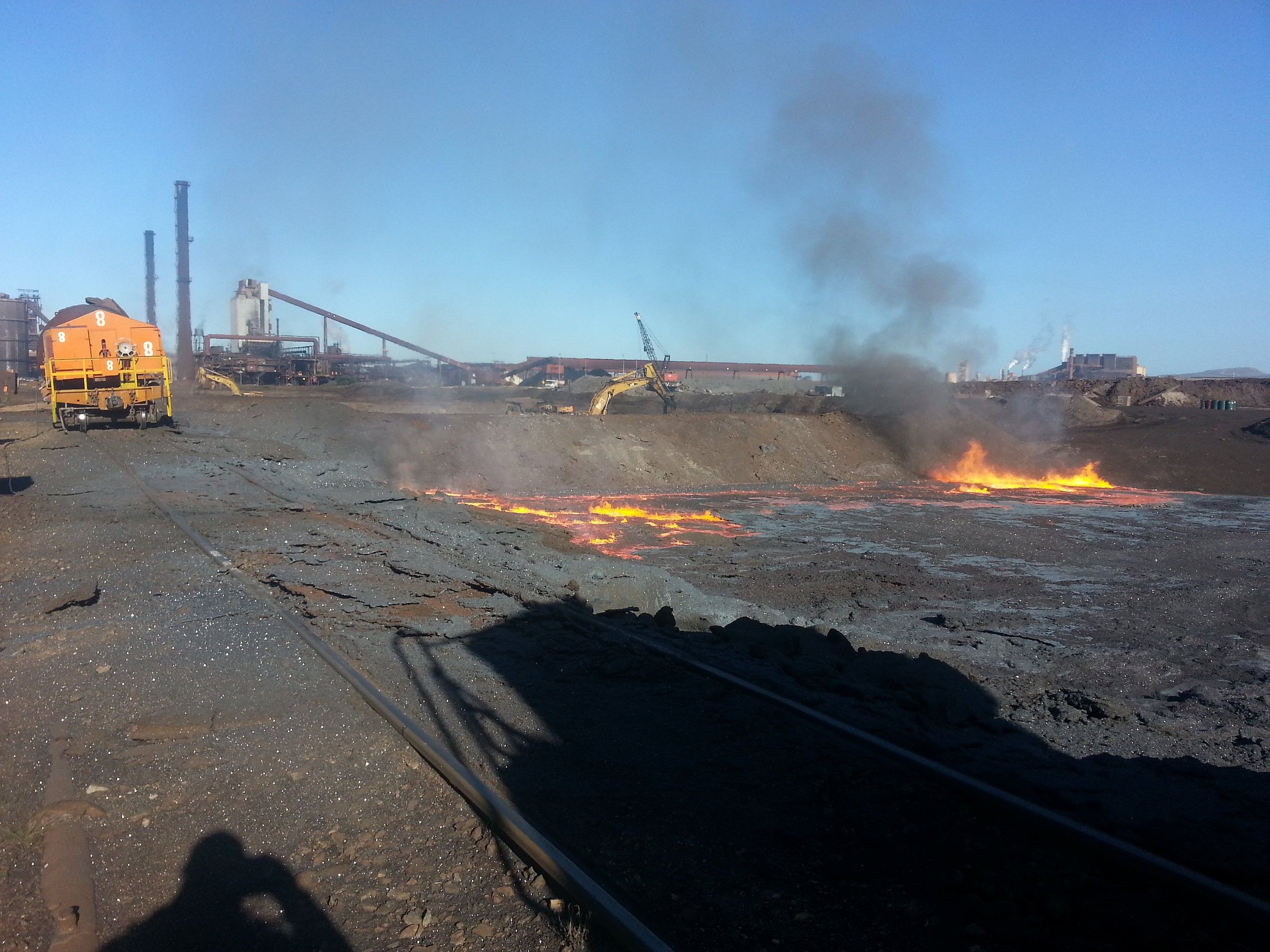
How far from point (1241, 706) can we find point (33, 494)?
18173 mm

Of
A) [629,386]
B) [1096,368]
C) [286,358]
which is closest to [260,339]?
[286,358]

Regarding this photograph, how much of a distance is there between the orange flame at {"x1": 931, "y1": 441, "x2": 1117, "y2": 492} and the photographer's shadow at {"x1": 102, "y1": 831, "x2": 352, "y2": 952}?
3062 cm

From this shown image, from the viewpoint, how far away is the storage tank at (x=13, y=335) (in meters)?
45.1

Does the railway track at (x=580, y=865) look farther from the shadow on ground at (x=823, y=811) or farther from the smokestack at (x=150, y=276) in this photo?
the smokestack at (x=150, y=276)

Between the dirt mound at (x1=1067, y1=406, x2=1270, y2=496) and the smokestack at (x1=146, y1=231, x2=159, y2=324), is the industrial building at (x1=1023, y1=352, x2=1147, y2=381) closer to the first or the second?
the dirt mound at (x1=1067, y1=406, x2=1270, y2=496)

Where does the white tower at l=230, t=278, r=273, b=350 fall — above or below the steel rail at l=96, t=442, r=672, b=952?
above

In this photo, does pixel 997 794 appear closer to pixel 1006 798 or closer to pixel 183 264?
pixel 1006 798

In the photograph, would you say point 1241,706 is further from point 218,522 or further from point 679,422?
point 679,422

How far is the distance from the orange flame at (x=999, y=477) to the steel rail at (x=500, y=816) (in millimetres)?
28455

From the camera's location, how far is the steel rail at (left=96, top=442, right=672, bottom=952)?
3.53 metres

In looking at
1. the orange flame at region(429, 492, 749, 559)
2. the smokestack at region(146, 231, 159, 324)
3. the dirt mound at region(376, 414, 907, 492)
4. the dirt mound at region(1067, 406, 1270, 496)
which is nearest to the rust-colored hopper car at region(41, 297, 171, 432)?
the dirt mound at region(376, 414, 907, 492)

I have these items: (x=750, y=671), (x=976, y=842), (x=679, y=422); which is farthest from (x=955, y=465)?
(x=976, y=842)

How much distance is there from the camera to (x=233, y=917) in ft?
12.4

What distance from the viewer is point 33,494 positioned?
15273mm
